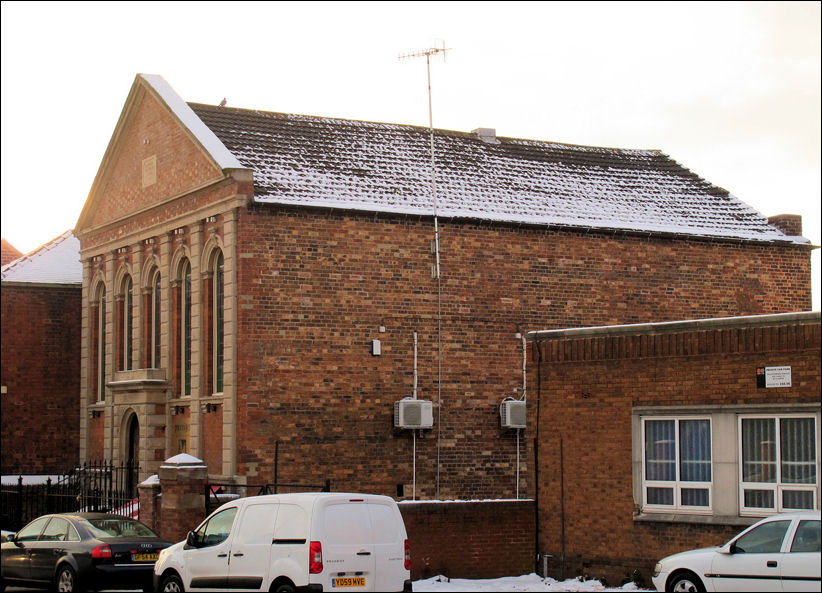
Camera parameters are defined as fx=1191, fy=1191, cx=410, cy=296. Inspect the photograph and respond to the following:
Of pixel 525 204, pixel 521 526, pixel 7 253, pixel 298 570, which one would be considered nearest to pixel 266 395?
pixel 521 526

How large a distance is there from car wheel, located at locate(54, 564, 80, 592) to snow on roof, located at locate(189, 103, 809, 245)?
995 cm

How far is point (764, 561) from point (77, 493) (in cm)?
2104

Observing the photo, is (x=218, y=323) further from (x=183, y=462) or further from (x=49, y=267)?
(x=49, y=267)

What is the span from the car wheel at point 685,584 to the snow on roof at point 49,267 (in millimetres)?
24321

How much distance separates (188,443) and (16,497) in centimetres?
640

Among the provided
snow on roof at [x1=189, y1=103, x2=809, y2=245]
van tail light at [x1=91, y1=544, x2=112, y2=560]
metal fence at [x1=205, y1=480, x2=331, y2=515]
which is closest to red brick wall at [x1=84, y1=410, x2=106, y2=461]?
metal fence at [x1=205, y1=480, x2=331, y2=515]

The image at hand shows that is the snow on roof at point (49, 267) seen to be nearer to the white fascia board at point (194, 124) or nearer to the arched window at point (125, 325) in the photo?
the arched window at point (125, 325)

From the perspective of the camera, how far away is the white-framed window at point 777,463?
18250 millimetres

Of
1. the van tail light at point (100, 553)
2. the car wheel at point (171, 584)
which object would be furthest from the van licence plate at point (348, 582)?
the van tail light at point (100, 553)

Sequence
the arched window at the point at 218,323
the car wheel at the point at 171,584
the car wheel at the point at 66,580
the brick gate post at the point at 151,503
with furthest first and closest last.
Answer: the arched window at the point at 218,323, the brick gate post at the point at 151,503, the car wheel at the point at 66,580, the car wheel at the point at 171,584

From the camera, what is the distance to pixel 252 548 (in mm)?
15867

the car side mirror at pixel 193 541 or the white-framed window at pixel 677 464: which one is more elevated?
the white-framed window at pixel 677 464

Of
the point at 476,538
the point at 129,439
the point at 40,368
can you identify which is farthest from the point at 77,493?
the point at 476,538

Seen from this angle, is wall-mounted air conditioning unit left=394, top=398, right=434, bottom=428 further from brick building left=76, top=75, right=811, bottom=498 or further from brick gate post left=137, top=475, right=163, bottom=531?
brick gate post left=137, top=475, right=163, bottom=531
